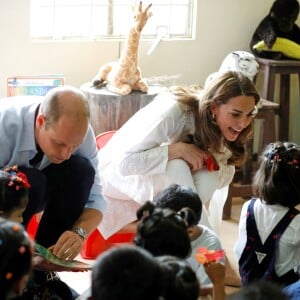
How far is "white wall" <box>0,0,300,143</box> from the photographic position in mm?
2906

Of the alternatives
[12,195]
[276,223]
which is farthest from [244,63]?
[12,195]

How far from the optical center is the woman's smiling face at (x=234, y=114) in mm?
2033

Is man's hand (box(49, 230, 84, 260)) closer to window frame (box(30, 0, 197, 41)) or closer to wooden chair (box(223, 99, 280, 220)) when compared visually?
wooden chair (box(223, 99, 280, 220))

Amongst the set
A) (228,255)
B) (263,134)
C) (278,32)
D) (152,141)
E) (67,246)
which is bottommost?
(228,255)

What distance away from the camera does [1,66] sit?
2908mm

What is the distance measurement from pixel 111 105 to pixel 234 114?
0.81 meters

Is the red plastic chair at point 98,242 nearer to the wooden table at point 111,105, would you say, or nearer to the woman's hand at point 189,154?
the woman's hand at point 189,154

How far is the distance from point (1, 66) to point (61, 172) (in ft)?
4.11

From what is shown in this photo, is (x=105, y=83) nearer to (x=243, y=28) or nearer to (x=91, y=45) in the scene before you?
(x=91, y=45)

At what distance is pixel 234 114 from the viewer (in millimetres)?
2051

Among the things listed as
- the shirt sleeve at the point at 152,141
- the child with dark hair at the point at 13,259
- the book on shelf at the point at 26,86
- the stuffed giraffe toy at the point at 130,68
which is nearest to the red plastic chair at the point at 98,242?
the shirt sleeve at the point at 152,141

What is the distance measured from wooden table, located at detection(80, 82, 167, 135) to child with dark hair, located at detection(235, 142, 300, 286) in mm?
1014

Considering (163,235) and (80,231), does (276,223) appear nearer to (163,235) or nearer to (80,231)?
(80,231)

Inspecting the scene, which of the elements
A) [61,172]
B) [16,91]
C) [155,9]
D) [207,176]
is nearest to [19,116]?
[61,172]
